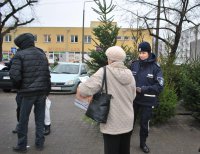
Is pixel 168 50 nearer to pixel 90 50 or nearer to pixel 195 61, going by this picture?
pixel 195 61

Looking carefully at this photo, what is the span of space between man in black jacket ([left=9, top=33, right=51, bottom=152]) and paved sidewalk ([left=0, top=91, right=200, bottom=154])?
0.64 metres

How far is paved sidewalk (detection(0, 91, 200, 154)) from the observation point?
6.68 metres

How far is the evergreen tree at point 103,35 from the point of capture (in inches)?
336

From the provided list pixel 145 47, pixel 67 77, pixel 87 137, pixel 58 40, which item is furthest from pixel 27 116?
pixel 58 40

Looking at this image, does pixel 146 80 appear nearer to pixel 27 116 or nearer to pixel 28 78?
pixel 28 78

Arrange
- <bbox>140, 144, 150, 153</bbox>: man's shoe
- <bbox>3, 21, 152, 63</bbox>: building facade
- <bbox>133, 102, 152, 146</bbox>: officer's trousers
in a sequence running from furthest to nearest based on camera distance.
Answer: <bbox>3, 21, 152, 63</bbox>: building facade, <bbox>140, 144, 150, 153</bbox>: man's shoe, <bbox>133, 102, 152, 146</bbox>: officer's trousers

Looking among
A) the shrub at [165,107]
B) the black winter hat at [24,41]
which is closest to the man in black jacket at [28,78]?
the black winter hat at [24,41]

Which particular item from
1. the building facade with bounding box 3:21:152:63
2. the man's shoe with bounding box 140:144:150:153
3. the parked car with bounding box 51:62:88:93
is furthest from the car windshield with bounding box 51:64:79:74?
the building facade with bounding box 3:21:152:63

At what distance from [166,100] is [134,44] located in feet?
5.22

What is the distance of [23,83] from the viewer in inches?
240

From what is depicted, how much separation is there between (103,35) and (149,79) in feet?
8.36

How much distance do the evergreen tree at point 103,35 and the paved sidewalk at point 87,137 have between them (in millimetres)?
1440

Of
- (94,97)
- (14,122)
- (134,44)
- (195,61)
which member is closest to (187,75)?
(195,61)

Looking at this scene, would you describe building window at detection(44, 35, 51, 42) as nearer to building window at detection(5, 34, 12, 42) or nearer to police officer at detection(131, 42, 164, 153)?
building window at detection(5, 34, 12, 42)
